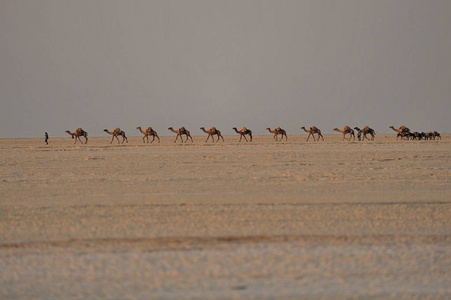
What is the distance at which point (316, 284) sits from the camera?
5074 mm

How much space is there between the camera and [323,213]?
356 inches

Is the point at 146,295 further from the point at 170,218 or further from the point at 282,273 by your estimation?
the point at 170,218

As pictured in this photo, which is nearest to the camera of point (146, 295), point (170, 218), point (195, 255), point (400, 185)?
point (146, 295)

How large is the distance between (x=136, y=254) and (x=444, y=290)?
9.62 feet

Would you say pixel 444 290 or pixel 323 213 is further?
pixel 323 213

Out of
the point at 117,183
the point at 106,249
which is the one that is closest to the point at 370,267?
the point at 106,249

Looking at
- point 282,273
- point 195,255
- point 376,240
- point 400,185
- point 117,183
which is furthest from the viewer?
point 117,183

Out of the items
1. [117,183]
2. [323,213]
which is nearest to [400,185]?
[323,213]

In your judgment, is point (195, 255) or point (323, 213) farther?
point (323, 213)

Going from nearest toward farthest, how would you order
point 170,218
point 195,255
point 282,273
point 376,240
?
1. point 282,273
2. point 195,255
3. point 376,240
4. point 170,218

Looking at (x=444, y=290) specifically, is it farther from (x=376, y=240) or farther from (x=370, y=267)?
(x=376, y=240)

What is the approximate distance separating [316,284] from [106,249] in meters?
2.47

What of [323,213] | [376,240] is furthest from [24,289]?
[323,213]

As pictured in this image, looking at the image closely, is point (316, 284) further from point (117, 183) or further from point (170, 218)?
point (117, 183)
